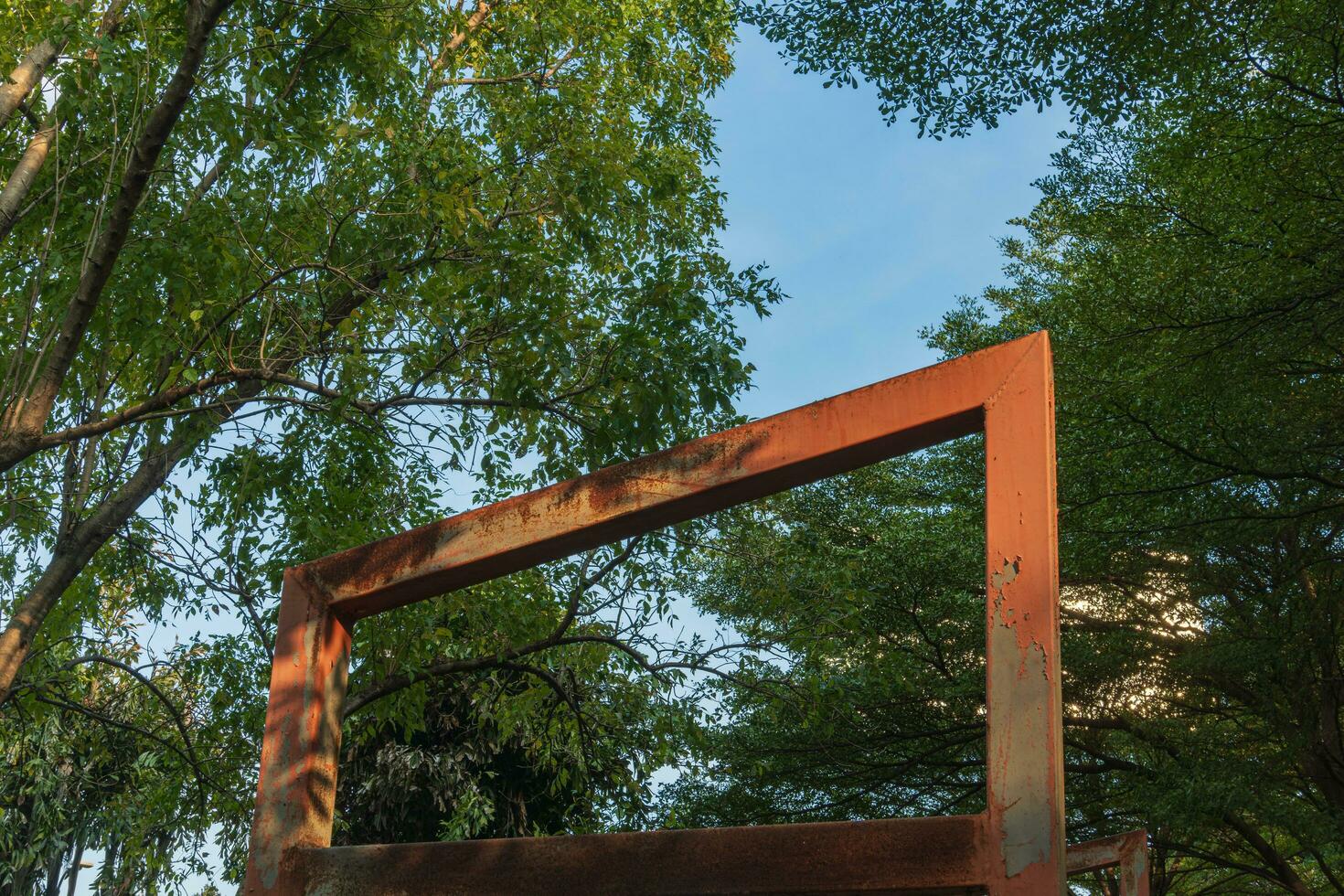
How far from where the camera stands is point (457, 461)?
26.3ft

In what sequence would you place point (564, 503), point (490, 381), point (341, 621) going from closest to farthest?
point (564, 503)
point (341, 621)
point (490, 381)

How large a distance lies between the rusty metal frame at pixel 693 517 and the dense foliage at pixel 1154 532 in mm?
5597

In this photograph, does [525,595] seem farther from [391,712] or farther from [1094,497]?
[1094,497]

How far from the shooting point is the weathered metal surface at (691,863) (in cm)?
168

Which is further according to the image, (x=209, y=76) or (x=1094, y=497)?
(x=1094, y=497)

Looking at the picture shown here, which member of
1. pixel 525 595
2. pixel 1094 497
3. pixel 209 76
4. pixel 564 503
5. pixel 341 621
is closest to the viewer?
pixel 564 503

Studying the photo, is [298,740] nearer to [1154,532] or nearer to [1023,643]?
[1023,643]

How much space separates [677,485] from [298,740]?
933 mm

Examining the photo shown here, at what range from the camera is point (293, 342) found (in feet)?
23.2

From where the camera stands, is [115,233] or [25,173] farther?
[25,173]

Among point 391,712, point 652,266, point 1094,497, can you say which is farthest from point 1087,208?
point 391,712

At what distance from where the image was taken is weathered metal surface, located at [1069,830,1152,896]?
6.71 m

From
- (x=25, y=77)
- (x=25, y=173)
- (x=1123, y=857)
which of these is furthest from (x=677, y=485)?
(x=25, y=77)

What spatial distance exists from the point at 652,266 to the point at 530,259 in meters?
0.95
